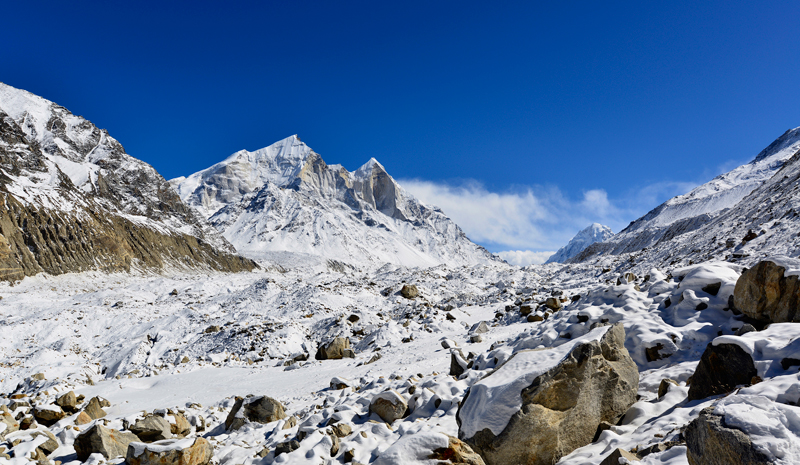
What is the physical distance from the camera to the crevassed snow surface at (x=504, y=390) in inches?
207

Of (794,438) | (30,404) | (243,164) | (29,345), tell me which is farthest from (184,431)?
(243,164)

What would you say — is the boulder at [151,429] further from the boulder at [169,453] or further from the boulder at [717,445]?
the boulder at [717,445]

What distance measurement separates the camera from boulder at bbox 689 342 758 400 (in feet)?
16.8

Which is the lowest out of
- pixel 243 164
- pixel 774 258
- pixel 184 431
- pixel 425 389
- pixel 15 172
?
pixel 184 431

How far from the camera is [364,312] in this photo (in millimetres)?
23641

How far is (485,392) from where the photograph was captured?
564 cm

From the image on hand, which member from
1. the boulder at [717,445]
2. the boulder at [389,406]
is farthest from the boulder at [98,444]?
the boulder at [717,445]

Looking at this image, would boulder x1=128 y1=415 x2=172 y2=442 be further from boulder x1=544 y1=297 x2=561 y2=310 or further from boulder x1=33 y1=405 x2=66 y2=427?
boulder x1=544 y1=297 x2=561 y2=310

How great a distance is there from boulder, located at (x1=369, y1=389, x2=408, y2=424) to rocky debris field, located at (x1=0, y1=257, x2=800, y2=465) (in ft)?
0.12

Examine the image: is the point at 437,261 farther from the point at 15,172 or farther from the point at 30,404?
the point at 30,404

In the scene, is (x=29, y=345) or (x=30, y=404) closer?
(x=30, y=404)

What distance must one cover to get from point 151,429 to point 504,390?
7716mm

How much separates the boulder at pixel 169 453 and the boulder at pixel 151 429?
183cm

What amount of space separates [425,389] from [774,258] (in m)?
7.29
